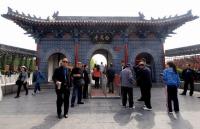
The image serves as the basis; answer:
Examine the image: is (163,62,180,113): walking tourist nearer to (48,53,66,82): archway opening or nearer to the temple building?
the temple building

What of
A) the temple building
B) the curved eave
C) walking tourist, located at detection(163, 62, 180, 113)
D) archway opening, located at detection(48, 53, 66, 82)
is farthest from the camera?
archway opening, located at detection(48, 53, 66, 82)

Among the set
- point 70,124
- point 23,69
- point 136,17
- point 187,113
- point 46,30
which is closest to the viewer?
point 70,124

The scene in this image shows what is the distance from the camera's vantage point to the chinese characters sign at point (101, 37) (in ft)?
61.6

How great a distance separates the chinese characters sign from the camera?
61.6ft

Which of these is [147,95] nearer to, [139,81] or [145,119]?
[139,81]

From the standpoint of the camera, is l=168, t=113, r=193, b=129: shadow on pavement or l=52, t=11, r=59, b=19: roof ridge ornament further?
l=52, t=11, r=59, b=19: roof ridge ornament

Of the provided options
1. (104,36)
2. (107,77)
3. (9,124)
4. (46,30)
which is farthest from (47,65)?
(9,124)

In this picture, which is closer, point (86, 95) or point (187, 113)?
point (187, 113)

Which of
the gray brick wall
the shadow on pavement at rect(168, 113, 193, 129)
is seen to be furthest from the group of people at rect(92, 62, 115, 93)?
the shadow on pavement at rect(168, 113, 193, 129)

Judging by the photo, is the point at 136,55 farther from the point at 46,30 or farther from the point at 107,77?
the point at 46,30

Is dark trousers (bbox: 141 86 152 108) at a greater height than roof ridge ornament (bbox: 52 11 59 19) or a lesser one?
lesser

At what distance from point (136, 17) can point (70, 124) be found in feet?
54.8

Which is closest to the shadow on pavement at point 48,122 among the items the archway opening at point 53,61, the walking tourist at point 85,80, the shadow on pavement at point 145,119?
the shadow on pavement at point 145,119

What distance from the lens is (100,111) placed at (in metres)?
8.39
